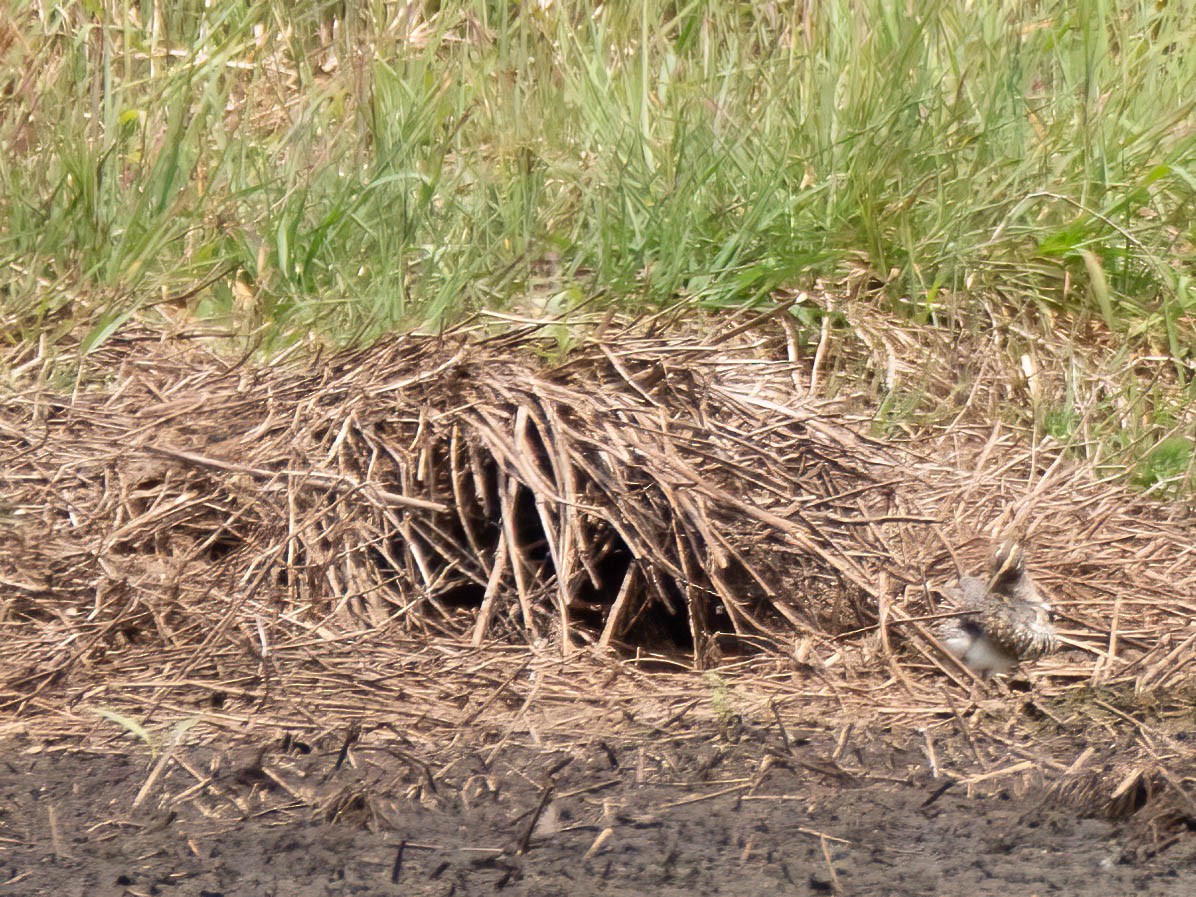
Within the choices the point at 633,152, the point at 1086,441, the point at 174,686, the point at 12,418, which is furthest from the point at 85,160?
the point at 1086,441

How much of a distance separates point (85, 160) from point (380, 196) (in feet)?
2.60

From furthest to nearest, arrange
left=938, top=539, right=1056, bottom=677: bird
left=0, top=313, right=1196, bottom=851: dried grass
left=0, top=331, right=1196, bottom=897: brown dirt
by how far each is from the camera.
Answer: left=938, top=539, right=1056, bottom=677: bird < left=0, top=313, right=1196, bottom=851: dried grass < left=0, top=331, right=1196, bottom=897: brown dirt

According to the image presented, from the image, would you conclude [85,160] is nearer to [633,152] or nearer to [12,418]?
[12,418]

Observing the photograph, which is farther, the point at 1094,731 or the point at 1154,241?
the point at 1154,241

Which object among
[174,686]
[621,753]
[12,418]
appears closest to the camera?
[621,753]

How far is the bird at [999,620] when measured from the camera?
112 inches

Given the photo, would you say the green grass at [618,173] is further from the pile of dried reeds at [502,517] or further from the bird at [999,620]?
the bird at [999,620]

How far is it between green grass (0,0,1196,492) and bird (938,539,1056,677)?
105 centimetres

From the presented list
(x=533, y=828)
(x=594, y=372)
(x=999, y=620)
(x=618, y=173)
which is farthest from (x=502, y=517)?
(x=618, y=173)

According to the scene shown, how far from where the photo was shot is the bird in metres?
2.83

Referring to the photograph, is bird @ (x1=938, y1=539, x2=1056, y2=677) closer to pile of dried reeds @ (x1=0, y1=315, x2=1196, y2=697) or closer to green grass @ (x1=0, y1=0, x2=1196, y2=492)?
pile of dried reeds @ (x1=0, y1=315, x2=1196, y2=697)

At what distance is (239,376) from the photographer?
331 cm

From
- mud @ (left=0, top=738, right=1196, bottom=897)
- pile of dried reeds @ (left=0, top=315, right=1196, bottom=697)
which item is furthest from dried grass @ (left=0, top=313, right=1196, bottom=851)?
mud @ (left=0, top=738, right=1196, bottom=897)

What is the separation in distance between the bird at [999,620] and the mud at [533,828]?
0.46 m
